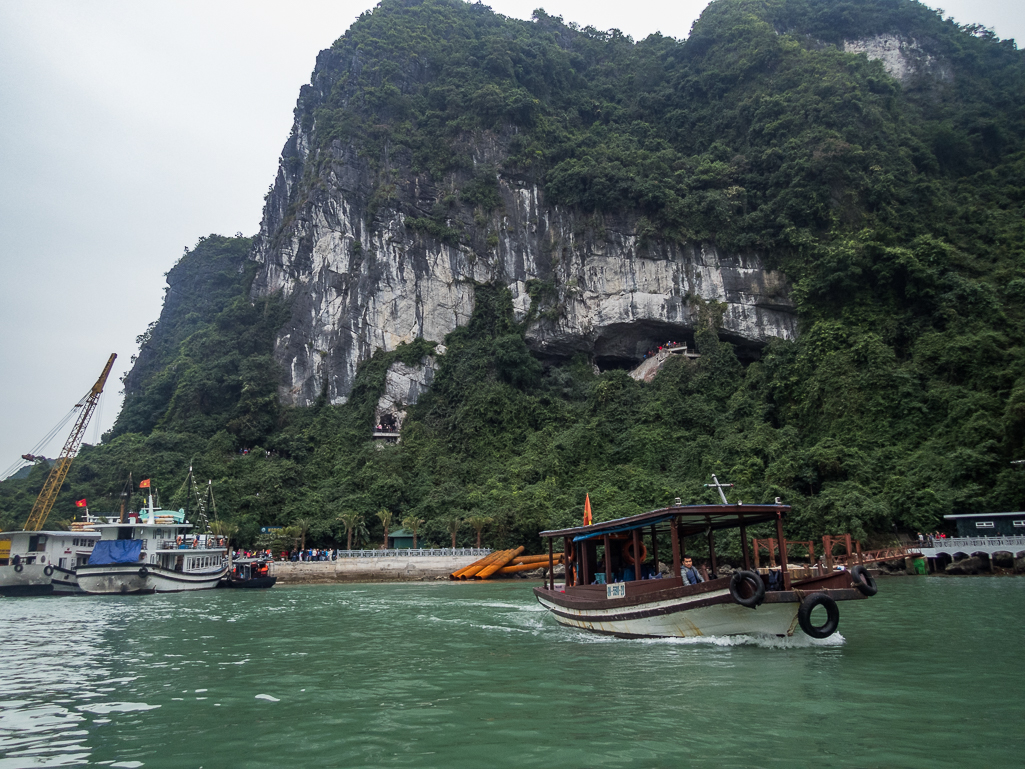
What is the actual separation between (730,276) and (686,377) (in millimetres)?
8320

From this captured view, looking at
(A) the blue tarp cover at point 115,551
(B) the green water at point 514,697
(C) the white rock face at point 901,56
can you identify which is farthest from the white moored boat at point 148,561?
(C) the white rock face at point 901,56

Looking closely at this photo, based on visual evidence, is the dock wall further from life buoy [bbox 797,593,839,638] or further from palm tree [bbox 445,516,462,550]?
life buoy [bbox 797,593,839,638]

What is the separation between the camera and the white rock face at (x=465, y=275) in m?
47.0

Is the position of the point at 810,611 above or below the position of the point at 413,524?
below

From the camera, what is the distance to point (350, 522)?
3728cm

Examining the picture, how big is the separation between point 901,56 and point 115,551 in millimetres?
70685

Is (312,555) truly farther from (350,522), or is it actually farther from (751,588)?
(751,588)

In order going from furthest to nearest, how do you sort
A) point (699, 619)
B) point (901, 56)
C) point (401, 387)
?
point (901, 56)
point (401, 387)
point (699, 619)

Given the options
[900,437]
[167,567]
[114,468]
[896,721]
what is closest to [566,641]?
[896,721]

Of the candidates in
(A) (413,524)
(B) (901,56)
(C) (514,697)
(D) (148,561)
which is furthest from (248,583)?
(B) (901,56)

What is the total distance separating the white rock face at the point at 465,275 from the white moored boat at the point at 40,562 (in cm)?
2409

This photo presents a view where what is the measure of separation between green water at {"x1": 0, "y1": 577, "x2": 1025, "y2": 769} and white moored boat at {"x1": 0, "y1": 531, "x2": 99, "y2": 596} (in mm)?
16684

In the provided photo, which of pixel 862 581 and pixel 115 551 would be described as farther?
pixel 115 551

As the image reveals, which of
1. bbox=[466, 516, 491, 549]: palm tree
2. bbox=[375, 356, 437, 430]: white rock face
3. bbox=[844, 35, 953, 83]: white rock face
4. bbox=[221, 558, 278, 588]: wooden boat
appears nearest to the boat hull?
bbox=[221, 558, 278, 588]: wooden boat
